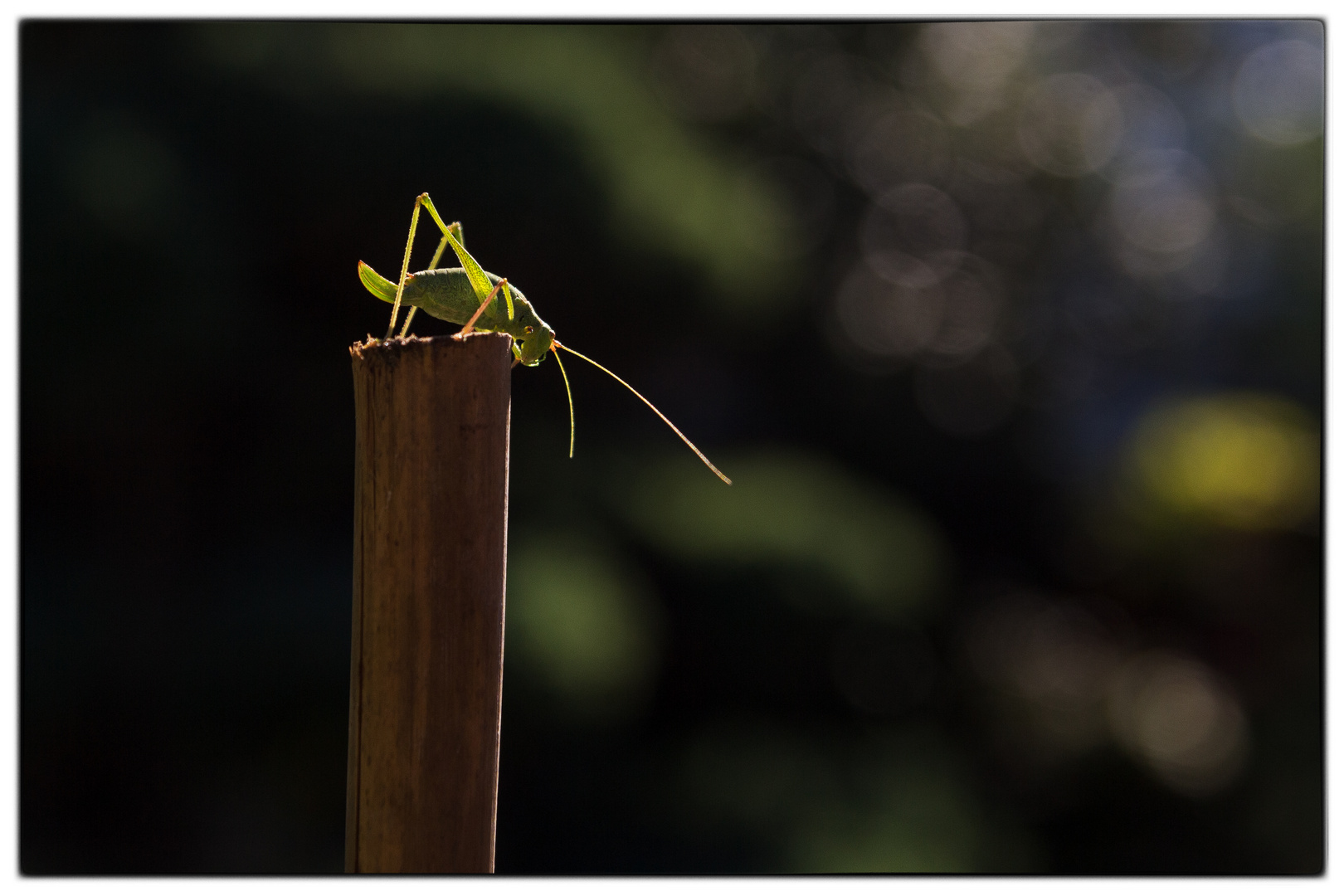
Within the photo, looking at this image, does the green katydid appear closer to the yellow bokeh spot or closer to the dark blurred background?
the dark blurred background

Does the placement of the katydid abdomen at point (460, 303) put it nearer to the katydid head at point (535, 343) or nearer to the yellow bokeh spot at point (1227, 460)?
the katydid head at point (535, 343)

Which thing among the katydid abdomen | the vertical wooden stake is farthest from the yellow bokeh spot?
the vertical wooden stake

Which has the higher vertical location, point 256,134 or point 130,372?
point 256,134

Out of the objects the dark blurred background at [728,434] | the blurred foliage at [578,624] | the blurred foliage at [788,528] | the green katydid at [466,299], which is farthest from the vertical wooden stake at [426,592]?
the blurred foliage at [788,528]

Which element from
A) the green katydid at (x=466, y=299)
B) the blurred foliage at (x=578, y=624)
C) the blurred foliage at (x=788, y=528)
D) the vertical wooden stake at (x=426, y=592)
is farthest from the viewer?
the blurred foliage at (x=788, y=528)

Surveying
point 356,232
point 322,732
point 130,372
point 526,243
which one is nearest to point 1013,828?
point 322,732

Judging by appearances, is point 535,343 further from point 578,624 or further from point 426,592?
point 578,624

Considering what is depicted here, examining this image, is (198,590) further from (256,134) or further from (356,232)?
(256,134)
